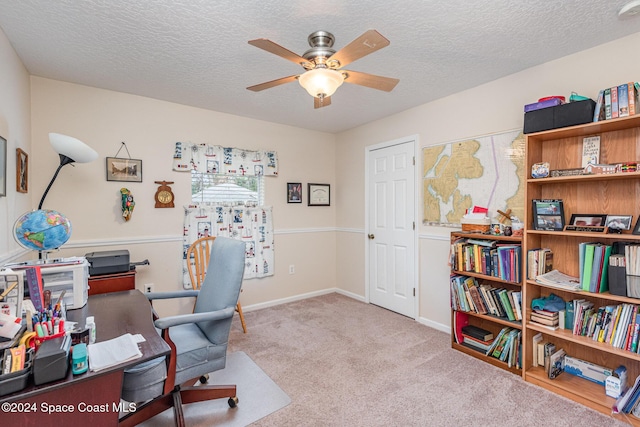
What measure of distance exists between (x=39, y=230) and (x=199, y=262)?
1.56 metres

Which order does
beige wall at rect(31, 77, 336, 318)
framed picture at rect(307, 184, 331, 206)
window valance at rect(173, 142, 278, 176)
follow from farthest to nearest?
framed picture at rect(307, 184, 331, 206)
window valance at rect(173, 142, 278, 176)
beige wall at rect(31, 77, 336, 318)

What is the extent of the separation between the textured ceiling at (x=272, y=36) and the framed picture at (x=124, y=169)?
0.65 m

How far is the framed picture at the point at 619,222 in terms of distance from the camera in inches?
76.5

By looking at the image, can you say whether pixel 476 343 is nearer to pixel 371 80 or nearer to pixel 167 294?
pixel 371 80

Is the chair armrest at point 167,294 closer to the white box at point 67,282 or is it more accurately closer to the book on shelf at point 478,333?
the white box at point 67,282

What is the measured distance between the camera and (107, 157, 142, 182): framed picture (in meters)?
2.90

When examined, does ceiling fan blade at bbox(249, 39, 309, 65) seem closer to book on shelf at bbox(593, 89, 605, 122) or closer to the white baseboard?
book on shelf at bbox(593, 89, 605, 122)

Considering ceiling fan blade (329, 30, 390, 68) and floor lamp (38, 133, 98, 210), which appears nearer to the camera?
ceiling fan blade (329, 30, 390, 68)

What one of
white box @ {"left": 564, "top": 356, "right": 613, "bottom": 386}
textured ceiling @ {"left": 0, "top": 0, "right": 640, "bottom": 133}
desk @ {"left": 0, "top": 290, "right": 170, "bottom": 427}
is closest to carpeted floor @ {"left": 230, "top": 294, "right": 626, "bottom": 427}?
white box @ {"left": 564, "top": 356, "right": 613, "bottom": 386}

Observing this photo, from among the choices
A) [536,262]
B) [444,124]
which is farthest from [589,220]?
[444,124]

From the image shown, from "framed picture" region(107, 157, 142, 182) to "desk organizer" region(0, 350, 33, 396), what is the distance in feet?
7.65

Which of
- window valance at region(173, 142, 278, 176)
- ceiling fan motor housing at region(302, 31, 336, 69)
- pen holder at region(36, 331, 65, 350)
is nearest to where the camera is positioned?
pen holder at region(36, 331, 65, 350)

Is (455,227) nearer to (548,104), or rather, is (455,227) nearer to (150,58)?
(548,104)

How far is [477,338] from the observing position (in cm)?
261
